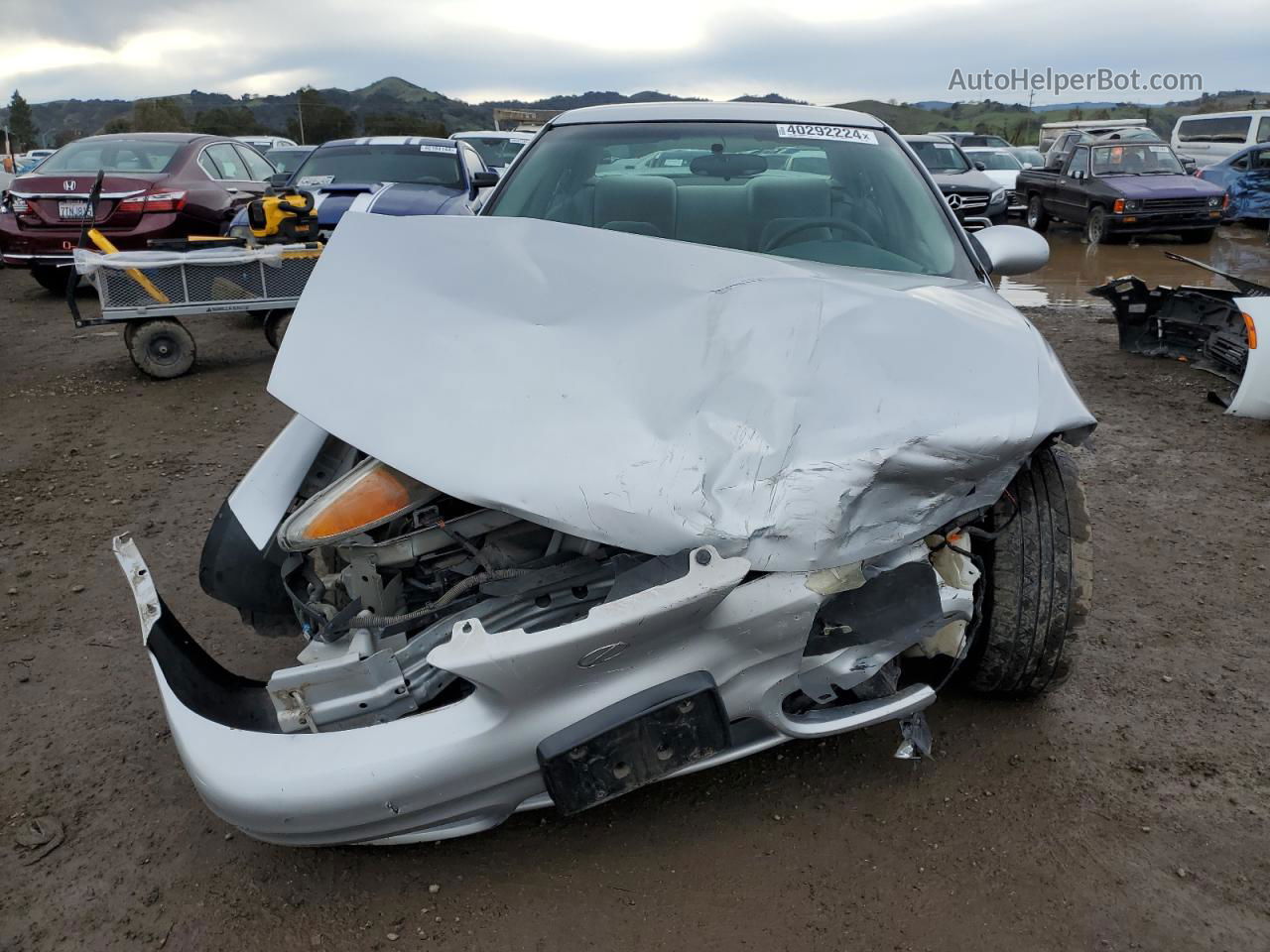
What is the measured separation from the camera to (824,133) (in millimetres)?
3471

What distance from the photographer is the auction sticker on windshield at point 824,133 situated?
3.44m

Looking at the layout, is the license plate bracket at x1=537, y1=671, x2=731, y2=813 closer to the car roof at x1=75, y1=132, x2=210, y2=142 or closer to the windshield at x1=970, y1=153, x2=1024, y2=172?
the car roof at x1=75, y1=132, x2=210, y2=142

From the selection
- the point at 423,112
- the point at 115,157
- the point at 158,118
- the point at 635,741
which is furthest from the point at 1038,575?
the point at 423,112

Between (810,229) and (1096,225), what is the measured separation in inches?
456

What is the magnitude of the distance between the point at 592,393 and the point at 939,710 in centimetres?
153

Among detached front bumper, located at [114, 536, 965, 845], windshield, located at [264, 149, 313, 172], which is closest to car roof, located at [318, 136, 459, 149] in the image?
windshield, located at [264, 149, 313, 172]

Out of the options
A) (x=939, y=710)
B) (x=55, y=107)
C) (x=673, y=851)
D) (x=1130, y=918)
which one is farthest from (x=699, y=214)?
(x=55, y=107)

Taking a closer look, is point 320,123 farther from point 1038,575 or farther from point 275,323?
point 1038,575

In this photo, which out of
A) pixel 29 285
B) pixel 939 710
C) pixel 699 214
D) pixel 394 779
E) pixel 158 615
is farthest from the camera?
pixel 29 285

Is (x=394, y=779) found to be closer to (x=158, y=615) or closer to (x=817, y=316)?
(x=158, y=615)

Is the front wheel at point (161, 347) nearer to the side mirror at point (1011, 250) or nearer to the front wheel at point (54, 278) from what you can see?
the front wheel at point (54, 278)

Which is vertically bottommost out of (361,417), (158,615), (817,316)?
(158,615)

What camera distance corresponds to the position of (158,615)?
86.4 inches

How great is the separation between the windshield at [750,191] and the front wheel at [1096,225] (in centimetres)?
1081
